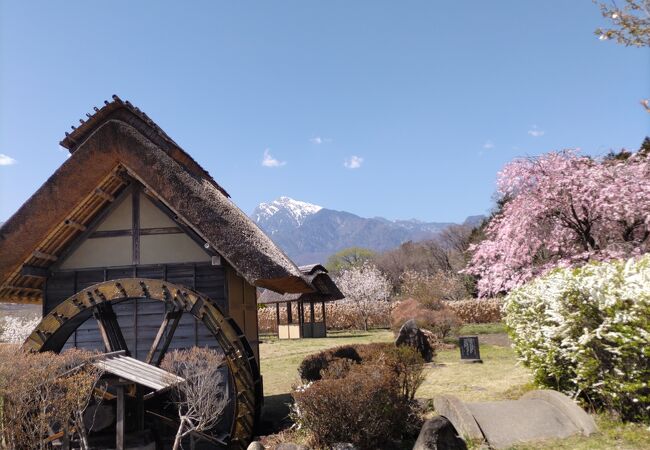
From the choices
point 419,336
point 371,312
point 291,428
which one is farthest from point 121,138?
point 371,312

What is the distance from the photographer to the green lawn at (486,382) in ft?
19.1

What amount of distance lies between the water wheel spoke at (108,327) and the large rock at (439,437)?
5.10m

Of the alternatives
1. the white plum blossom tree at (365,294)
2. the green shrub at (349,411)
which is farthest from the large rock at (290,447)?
the white plum blossom tree at (365,294)

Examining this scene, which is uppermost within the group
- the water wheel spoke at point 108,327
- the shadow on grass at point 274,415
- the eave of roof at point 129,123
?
the eave of roof at point 129,123

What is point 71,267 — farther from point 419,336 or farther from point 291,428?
point 419,336

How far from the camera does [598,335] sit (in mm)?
6121

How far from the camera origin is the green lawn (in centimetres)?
584

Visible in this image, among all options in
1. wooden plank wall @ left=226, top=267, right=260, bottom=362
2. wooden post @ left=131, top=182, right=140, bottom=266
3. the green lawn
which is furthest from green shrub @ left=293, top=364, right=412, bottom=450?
wooden post @ left=131, top=182, right=140, bottom=266

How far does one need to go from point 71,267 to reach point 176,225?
2.32 metres

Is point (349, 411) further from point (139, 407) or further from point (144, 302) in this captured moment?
point (144, 302)

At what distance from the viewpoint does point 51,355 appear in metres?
6.19

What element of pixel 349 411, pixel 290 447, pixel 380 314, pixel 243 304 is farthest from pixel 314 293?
pixel 380 314

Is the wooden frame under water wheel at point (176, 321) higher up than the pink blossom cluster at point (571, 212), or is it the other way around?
the pink blossom cluster at point (571, 212)

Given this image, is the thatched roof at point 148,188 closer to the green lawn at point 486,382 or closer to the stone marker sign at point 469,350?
the green lawn at point 486,382
